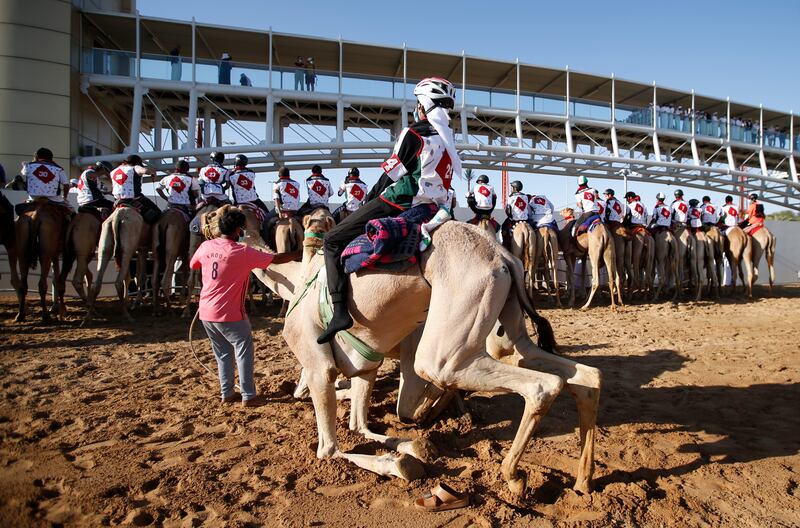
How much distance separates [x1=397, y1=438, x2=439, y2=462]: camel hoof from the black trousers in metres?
1.24

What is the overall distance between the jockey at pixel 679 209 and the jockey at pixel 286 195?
37.0ft

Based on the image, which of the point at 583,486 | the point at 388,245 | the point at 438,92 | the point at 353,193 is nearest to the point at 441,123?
the point at 438,92

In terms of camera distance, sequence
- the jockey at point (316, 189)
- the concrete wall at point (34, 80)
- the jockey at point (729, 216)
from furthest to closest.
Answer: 1. the concrete wall at point (34, 80)
2. the jockey at point (729, 216)
3. the jockey at point (316, 189)

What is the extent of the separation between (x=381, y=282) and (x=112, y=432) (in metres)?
2.81

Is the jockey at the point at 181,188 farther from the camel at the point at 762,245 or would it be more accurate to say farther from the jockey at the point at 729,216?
the camel at the point at 762,245

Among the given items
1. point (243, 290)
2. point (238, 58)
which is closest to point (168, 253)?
point (243, 290)

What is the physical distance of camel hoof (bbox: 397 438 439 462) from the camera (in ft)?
12.0

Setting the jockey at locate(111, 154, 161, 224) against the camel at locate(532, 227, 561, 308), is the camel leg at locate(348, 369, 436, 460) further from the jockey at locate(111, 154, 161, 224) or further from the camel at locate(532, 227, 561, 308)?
the camel at locate(532, 227, 561, 308)

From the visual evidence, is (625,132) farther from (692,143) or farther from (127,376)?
(127,376)

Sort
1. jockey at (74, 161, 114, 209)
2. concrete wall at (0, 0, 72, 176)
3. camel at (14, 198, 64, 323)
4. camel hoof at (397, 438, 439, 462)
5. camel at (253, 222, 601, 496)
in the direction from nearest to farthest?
camel at (253, 222, 601, 496)
camel hoof at (397, 438, 439, 462)
camel at (14, 198, 64, 323)
jockey at (74, 161, 114, 209)
concrete wall at (0, 0, 72, 176)

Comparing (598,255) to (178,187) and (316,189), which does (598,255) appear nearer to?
(316,189)

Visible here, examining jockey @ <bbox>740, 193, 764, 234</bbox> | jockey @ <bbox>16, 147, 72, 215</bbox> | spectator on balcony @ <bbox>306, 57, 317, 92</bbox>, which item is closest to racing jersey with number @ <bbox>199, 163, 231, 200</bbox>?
jockey @ <bbox>16, 147, 72, 215</bbox>

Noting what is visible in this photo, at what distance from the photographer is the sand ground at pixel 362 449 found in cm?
296

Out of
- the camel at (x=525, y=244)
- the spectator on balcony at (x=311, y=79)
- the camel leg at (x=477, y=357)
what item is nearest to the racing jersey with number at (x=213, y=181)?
the camel at (x=525, y=244)
